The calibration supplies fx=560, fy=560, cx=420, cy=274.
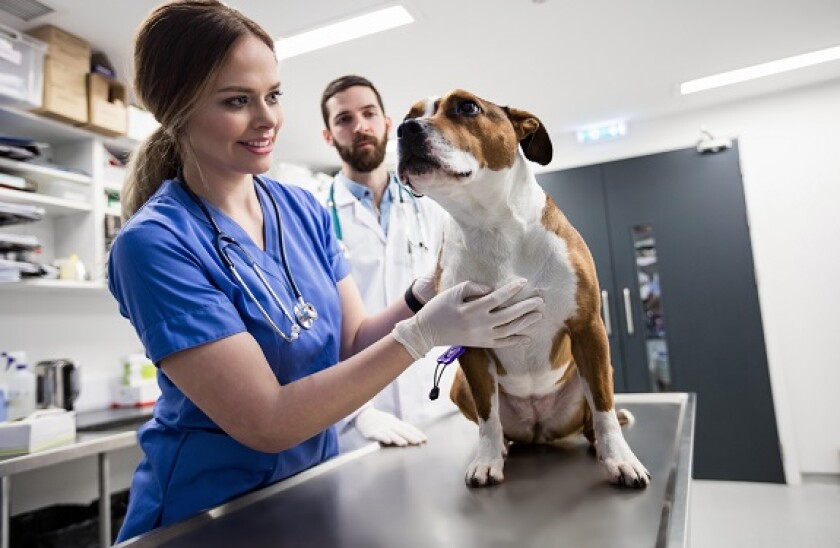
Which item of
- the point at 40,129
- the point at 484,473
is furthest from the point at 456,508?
the point at 40,129

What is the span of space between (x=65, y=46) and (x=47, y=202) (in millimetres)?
798

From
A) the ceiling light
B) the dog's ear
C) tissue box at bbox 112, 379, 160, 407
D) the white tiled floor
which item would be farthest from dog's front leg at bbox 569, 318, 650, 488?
the ceiling light

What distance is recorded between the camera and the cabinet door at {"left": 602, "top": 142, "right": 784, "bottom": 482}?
4.11 meters

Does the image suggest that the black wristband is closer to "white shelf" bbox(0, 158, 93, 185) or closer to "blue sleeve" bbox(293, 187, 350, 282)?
"blue sleeve" bbox(293, 187, 350, 282)

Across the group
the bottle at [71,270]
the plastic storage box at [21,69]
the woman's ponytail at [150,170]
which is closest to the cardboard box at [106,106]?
the plastic storage box at [21,69]

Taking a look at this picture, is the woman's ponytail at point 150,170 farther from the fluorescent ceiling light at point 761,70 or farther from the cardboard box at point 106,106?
the fluorescent ceiling light at point 761,70

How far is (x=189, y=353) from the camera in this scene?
92 centimetres

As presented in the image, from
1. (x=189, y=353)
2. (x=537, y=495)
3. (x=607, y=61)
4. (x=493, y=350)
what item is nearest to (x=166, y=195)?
(x=189, y=353)

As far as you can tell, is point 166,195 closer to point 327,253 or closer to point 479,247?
point 327,253

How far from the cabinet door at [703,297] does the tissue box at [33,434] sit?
12.1 feet

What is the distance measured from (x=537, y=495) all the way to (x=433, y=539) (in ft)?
0.74

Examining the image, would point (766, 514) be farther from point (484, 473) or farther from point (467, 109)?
point (467, 109)

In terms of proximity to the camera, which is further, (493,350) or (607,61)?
(607,61)

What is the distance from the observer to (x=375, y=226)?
211 cm
